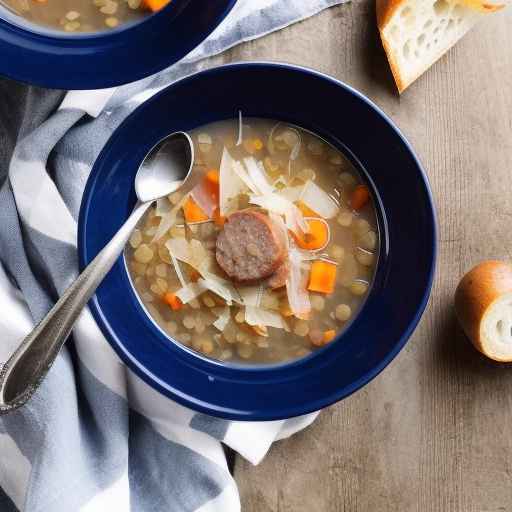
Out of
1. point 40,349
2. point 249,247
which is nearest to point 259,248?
point 249,247

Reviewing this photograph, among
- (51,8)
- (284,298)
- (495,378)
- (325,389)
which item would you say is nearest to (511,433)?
(495,378)

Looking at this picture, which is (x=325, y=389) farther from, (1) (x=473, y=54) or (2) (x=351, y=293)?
(1) (x=473, y=54)

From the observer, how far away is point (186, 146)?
2.03 meters

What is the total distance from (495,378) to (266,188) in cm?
82

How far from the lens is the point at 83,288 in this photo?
6.10 feet

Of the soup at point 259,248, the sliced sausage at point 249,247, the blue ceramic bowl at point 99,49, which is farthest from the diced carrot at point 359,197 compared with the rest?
the blue ceramic bowl at point 99,49

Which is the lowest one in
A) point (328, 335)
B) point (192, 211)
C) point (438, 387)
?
point (438, 387)

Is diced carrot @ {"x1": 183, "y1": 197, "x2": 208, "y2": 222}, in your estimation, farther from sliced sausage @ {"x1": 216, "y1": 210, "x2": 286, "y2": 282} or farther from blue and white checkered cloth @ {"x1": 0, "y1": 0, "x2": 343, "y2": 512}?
blue and white checkered cloth @ {"x1": 0, "y1": 0, "x2": 343, "y2": 512}

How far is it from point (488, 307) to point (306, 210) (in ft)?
1.72

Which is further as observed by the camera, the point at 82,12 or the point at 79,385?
the point at 79,385

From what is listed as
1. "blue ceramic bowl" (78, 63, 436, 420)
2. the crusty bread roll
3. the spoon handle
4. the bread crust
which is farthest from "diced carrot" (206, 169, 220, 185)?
the crusty bread roll

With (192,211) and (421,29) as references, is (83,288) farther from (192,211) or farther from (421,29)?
(421,29)

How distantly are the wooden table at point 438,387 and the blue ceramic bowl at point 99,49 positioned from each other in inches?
15.4

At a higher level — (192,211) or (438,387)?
(192,211)
